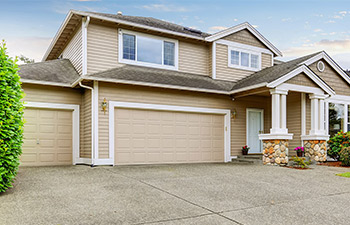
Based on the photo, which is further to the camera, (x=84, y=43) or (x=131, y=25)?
(x=131, y=25)

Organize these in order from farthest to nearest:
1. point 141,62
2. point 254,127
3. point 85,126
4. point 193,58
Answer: point 254,127 → point 193,58 → point 141,62 → point 85,126

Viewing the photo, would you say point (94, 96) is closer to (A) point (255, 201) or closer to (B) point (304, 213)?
(A) point (255, 201)

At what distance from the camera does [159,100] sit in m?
10.9

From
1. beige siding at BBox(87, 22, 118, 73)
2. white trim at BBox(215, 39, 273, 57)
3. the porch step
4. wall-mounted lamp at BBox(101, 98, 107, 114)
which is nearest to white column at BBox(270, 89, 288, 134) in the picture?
the porch step

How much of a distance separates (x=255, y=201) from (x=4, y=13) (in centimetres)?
1614

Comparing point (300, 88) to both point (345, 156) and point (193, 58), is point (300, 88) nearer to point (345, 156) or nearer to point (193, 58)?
point (345, 156)

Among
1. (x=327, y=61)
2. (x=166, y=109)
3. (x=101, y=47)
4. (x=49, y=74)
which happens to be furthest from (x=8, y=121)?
(x=327, y=61)

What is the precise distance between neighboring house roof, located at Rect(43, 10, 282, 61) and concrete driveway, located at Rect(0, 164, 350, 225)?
5820 mm

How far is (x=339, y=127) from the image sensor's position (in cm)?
1345

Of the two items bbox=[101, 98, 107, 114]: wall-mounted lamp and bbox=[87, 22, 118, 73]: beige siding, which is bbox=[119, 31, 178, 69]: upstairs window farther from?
bbox=[101, 98, 107, 114]: wall-mounted lamp

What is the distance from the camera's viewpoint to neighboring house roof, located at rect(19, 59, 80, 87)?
32.6 ft

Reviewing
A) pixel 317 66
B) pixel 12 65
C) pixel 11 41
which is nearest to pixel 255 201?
pixel 12 65

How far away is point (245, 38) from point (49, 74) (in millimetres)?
9003

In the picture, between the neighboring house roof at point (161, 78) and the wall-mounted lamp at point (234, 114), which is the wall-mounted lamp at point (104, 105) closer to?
the neighboring house roof at point (161, 78)
